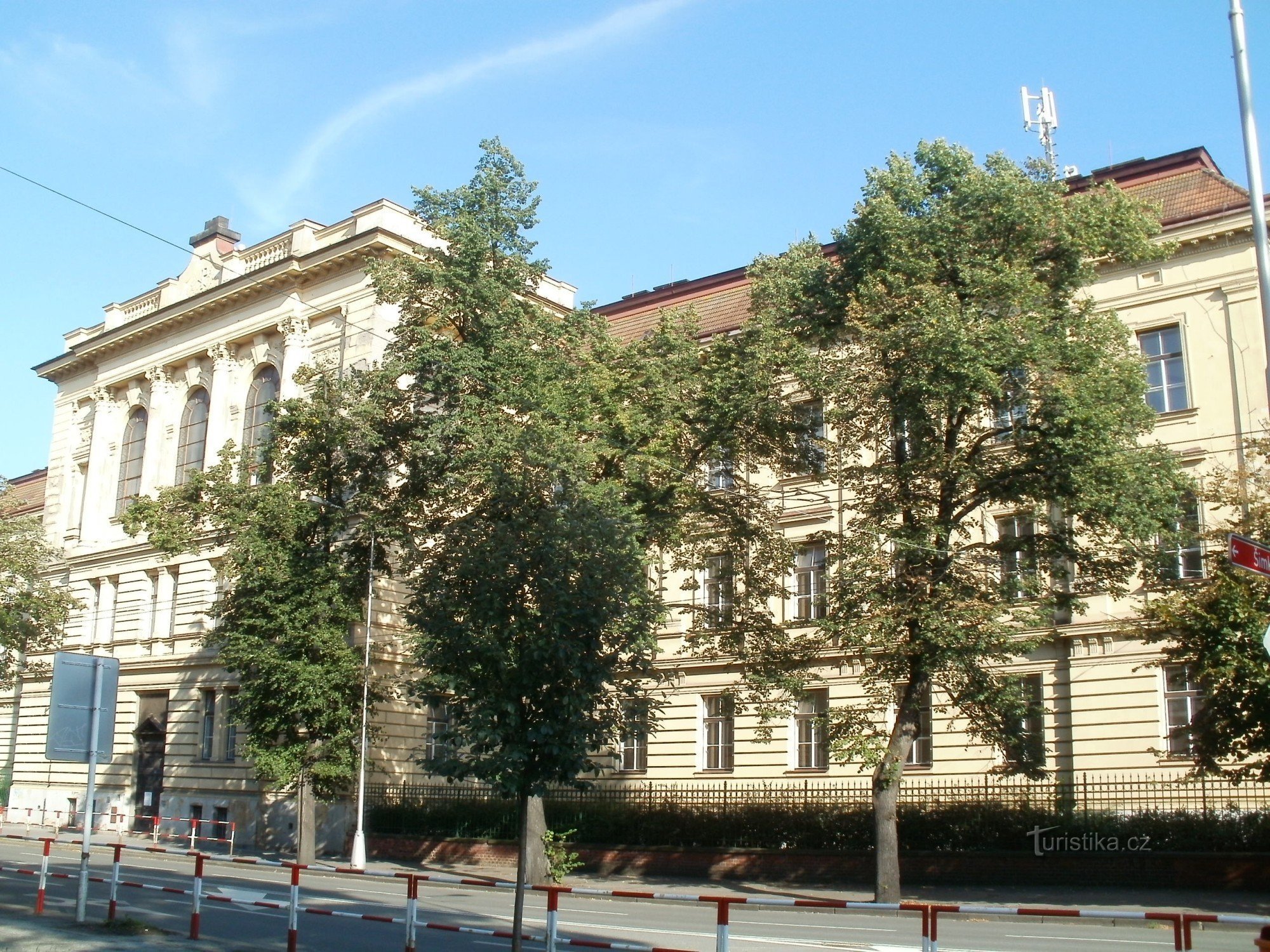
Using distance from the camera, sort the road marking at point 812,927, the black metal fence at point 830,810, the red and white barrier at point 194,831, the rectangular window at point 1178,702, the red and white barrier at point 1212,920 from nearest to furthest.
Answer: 1. the red and white barrier at point 1212,920
2. the road marking at point 812,927
3. the black metal fence at point 830,810
4. the rectangular window at point 1178,702
5. the red and white barrier at point 194,831

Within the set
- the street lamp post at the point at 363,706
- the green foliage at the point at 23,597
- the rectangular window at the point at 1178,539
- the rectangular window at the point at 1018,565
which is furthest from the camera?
the green foliage at the point at 23,597

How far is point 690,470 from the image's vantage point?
26812 millimetres

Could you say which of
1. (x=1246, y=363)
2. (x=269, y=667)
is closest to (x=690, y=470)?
(x=269, y=667)

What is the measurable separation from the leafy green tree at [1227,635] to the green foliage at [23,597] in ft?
126

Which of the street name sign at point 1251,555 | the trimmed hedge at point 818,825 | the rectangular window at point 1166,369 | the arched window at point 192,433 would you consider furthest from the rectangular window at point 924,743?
the arched window at point 192,433

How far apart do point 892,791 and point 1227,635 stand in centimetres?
709

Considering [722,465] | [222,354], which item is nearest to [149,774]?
[222,354]

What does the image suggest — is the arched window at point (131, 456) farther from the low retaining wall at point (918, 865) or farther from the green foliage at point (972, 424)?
the green foliage at point (972, 424)

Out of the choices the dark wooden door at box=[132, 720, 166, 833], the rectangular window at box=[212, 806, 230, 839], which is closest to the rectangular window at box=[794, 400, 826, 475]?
the rectangular window at box=[212, 806, 230, 839]

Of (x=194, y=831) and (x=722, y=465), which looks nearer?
(x=722, y=465)

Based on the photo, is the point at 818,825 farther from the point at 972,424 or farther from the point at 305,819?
the point at 305,819

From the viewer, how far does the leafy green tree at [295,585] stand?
3038 cm

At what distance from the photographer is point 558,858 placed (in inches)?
1067

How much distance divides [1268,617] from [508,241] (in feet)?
61.0
